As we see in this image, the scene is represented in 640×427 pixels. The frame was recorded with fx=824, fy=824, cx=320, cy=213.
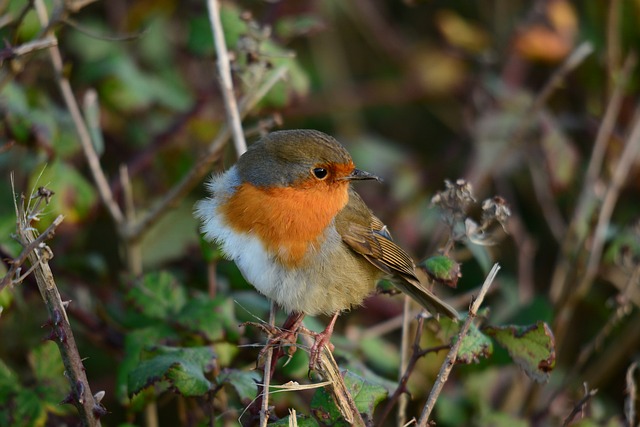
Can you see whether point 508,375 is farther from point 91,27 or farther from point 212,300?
point 91,27

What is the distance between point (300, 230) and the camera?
258cm

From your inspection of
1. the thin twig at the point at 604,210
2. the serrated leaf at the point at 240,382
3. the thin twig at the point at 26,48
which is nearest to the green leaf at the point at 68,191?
the thin twig at the point at 26,48

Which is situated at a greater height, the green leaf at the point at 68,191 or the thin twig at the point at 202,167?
the thin twig at the point at 202,167

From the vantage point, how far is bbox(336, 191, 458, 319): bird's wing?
2.73m

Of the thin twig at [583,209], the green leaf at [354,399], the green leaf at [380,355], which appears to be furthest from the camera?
the thin twig at [583,209]

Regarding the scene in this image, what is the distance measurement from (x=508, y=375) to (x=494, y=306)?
43 centimetres

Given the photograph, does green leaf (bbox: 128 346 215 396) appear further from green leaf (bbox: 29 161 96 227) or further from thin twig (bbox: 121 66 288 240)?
green leaf (bbox: 29 161 96 227)

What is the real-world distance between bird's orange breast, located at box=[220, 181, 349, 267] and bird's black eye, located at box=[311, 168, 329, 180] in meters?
0.02

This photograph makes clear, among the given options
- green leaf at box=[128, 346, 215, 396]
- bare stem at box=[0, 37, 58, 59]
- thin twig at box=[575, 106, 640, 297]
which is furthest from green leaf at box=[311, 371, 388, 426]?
thin twig at box=[575, 106, 640, 297]

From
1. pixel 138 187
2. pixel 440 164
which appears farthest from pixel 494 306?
pixel 138 187

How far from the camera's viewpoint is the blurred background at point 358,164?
9.37 ft

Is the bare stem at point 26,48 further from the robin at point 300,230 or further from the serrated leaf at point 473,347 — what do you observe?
the serrated leaf at point 473,347

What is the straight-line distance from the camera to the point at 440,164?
15.7 feet

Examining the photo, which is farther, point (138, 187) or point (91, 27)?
point (91, 27)
